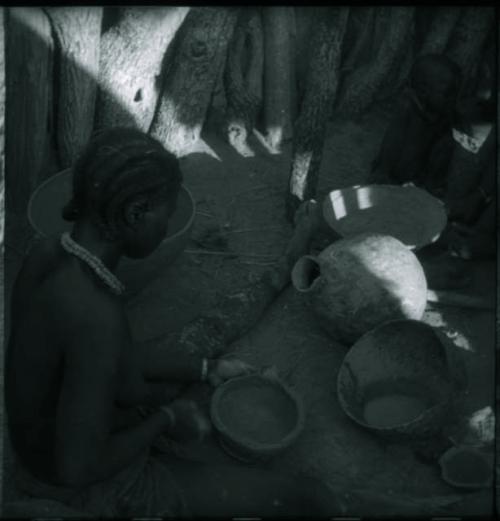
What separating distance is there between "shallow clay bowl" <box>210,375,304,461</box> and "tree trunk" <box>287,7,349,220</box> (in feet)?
6.21

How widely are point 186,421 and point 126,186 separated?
93cm

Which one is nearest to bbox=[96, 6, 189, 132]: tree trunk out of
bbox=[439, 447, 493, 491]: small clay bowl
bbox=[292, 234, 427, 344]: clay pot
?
bbox=[292, 234, 427, 344]: clay pot

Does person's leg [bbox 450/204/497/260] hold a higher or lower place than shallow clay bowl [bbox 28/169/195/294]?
lower

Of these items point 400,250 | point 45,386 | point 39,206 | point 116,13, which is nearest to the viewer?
point 45,386

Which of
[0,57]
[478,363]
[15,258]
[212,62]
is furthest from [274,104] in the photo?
[0,57]

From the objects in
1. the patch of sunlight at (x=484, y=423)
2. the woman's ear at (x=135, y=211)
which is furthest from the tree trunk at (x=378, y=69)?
the woman's ear at (x=135, y=211)

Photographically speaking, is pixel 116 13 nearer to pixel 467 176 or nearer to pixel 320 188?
pixel 320 188

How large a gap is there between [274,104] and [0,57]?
392 cm

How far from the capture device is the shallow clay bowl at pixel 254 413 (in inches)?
123

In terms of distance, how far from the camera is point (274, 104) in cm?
605

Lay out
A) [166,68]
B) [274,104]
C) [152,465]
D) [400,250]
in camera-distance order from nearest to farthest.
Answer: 1. [152,465]
2. [400,250]
3. [166,68]
4. [274,104]

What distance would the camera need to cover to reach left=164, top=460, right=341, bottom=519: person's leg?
2648 millimetres

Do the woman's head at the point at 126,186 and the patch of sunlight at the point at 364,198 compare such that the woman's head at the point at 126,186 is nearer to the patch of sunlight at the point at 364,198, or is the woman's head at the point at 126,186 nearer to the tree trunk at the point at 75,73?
the tree trunk at the point at 75,73

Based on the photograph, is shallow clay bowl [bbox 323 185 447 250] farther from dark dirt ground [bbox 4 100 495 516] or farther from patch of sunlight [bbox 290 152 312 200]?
dark dirt ground [bbox 4 100 495 516]
